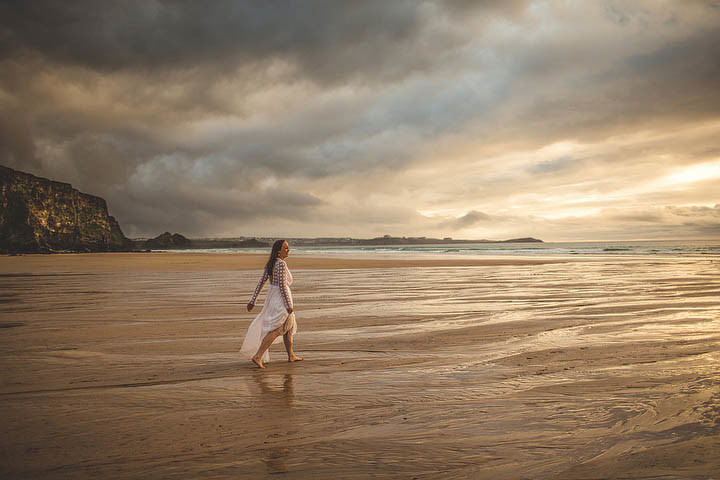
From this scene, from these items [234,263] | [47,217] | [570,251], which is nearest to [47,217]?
[47,217]

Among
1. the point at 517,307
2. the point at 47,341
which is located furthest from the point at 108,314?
the point at 517,307

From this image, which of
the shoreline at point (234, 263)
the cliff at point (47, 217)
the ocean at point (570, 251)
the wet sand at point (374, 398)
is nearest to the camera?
the wet sand at point (374, 398)

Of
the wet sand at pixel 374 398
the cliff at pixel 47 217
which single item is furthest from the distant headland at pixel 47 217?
the wet sand at pixel 374 398

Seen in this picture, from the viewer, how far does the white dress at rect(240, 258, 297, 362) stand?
259 inches

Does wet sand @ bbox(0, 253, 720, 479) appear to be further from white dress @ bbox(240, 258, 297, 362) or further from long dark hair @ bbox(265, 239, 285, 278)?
long dark hair @ bbox(265, 239, 285, 278)

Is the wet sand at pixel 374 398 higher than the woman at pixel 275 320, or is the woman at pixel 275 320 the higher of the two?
the woman at pixel 275 320

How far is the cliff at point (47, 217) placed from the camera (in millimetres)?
70812

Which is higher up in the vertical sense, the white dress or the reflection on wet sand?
the white dress

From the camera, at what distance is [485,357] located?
21.8 ft

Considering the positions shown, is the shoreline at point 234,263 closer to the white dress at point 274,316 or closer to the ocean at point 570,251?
the ocean at point 570,251

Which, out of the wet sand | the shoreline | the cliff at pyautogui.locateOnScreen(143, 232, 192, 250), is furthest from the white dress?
the cliff at pyautogui.locateOnScreen(143, 232, 192, 250)

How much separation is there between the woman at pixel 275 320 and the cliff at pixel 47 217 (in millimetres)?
80512

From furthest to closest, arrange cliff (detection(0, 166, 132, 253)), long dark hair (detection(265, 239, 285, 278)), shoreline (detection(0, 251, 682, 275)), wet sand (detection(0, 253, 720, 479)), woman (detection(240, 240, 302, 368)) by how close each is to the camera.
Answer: cliff (detection(0, 166, 132, 253)), shoreline (detection(0, 251, 682, 275)), long dark hair (detection(265, 239, 285, 278)), woman (detection(240, 240, 302, 368)), wet sand (detection(0, 253, 720, 479))

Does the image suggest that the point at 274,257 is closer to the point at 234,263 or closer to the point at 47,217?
the point at 234,263
